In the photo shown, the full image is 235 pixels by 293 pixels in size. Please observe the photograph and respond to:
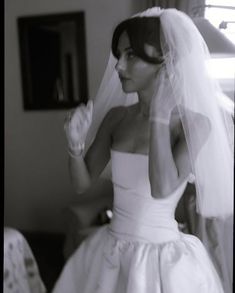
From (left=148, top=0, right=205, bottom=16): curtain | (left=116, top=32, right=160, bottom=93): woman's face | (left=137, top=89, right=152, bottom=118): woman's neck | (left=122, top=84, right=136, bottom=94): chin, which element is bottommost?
(left=137, top=89, right=152, bottom=118): woman's neck

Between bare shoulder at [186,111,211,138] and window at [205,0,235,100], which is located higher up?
window at [205,0,235,100]

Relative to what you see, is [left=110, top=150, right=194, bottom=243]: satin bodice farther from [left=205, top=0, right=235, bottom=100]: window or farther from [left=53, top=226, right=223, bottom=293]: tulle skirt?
[left=205, top=0, right=235, bottom=100]: window

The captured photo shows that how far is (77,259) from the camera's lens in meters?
0.63

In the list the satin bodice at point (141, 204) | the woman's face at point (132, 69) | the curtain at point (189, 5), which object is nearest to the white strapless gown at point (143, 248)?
the satin bodice at point (141, 204)

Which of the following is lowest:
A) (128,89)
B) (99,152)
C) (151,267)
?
(151,267)

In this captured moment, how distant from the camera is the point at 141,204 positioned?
569 mm

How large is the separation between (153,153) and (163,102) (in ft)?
0.24

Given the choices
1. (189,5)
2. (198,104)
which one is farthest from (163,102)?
(189,5)

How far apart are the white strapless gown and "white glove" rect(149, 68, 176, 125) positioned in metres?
0.07

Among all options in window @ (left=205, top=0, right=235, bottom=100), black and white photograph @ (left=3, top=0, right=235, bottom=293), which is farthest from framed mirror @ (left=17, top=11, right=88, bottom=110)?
window @ (left=205, top=0, right=235, bottom=100)

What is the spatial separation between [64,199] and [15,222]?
14 centimetres

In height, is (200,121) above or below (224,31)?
below

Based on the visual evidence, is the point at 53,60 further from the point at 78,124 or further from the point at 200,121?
the point at 200,121

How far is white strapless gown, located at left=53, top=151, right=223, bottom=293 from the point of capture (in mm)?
550
